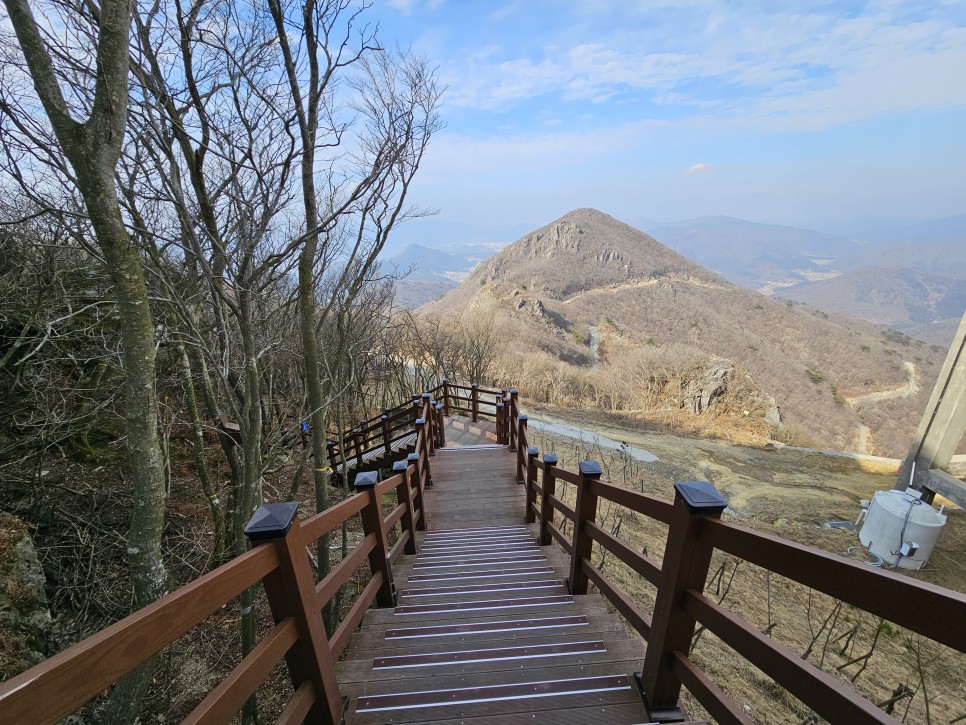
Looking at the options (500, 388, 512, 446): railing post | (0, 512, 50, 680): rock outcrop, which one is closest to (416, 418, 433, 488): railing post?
(500, 388, 512, 446): railing post

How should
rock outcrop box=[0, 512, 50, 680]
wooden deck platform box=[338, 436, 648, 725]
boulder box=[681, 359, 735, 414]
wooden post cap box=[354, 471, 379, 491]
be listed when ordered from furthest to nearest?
1. boulder box=[681, 359, 735, 414]
2. rock outcrop box=[0, 512, 50, 680]
3. wooden post cap box=[354, 471, 379, 491]
4. wooden deck platform box=[338, 436, 648, 725]

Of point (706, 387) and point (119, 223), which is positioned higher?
point (119, 223)

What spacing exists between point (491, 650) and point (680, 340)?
4647 cm

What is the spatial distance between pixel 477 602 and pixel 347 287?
700cm

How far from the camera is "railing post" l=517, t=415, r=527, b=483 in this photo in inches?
250

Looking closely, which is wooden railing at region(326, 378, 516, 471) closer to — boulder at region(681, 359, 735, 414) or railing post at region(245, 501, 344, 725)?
railing post at region(245, 501, 344, 725)

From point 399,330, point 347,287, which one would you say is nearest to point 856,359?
point 399,330

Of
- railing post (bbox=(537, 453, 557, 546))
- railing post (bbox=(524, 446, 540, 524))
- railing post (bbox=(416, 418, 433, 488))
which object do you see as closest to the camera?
railing post (bbox=(537, 453, 557, 546))

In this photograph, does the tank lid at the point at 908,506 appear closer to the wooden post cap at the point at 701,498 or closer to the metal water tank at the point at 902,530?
the metal water tank at the point at 902,530

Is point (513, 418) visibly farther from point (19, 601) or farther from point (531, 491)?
point (19, 601)

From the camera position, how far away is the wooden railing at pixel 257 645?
85 centimetres

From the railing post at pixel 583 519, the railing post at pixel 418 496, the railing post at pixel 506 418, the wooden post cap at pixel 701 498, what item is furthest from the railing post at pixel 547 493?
the railing post at pixel 506 418

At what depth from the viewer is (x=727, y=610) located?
134cm

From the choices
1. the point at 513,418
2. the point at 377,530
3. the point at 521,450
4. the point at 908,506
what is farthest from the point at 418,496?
the point at 908,506
